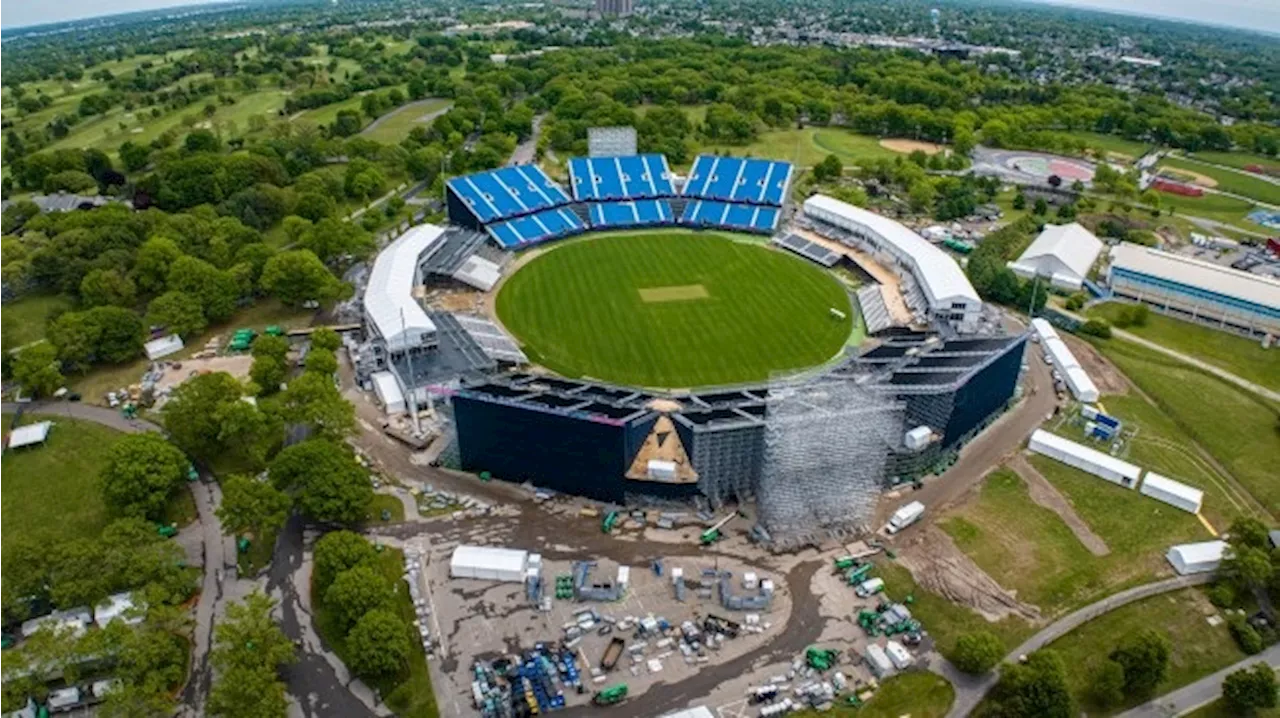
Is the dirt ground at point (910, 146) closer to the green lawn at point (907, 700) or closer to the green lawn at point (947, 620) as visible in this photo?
the green lawn at point (947, 620)

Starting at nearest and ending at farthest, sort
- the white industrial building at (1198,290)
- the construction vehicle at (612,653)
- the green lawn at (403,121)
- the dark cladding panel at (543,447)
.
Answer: the construction vehicle at (612,653) < the dark cladding panel at (543,447) < the white industrial building at (1198,290) < the green lawn at (403,121)

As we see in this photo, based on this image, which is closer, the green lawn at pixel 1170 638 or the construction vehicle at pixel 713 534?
the green lawn at pixel 1170 638

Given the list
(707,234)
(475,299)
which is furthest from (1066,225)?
(475,299)

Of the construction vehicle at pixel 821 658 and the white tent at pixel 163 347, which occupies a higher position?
the white tent at pixel 163 347

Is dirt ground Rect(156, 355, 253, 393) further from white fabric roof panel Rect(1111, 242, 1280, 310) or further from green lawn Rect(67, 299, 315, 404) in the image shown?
white fabric roof panel Rect(1111, 242, 1280, 310)

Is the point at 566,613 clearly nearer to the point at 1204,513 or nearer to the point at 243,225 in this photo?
the point at 1204,513

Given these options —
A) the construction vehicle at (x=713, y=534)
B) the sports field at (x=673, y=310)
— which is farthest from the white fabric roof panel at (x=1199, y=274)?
the construction vehicle at (x=713, y=534)
